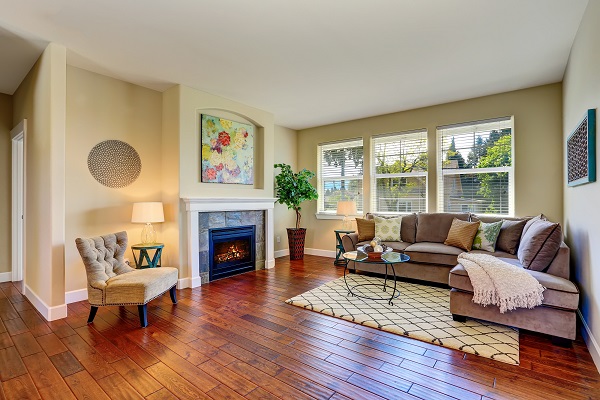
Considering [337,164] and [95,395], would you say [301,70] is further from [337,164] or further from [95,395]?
[95,395]

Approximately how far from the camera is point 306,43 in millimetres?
2906

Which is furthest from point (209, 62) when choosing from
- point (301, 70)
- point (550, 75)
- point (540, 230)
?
point (550, 75)

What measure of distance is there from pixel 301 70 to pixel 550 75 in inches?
122

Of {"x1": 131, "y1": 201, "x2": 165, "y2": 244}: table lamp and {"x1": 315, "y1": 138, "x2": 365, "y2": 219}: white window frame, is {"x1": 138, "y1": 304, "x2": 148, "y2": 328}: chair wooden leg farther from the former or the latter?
{"x1": 315, "y1": 138, "x2": 365, "y2": 219}: white window frame

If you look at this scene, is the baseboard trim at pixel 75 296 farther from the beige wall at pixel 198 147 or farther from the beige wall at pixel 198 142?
the beige wall at pixel 198 142

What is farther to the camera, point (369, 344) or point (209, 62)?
point (209, 62)

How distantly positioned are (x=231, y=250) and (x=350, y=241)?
1.90 meters

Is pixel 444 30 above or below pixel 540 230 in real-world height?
above

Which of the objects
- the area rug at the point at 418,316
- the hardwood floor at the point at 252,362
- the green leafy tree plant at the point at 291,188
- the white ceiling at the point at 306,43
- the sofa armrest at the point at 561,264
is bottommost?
the hardwood floor at the point at 252,362

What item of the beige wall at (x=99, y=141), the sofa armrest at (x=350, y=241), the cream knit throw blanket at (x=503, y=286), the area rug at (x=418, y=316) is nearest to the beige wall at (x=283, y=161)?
the sofa armrest at (x=350, y=241)

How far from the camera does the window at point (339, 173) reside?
5777mm

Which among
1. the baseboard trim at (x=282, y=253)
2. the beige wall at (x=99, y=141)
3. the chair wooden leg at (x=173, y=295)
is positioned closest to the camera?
the chair wooden leg at (x=173, y=295)

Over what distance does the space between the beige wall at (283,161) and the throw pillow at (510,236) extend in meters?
3.69

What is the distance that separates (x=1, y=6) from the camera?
2.36 meters
